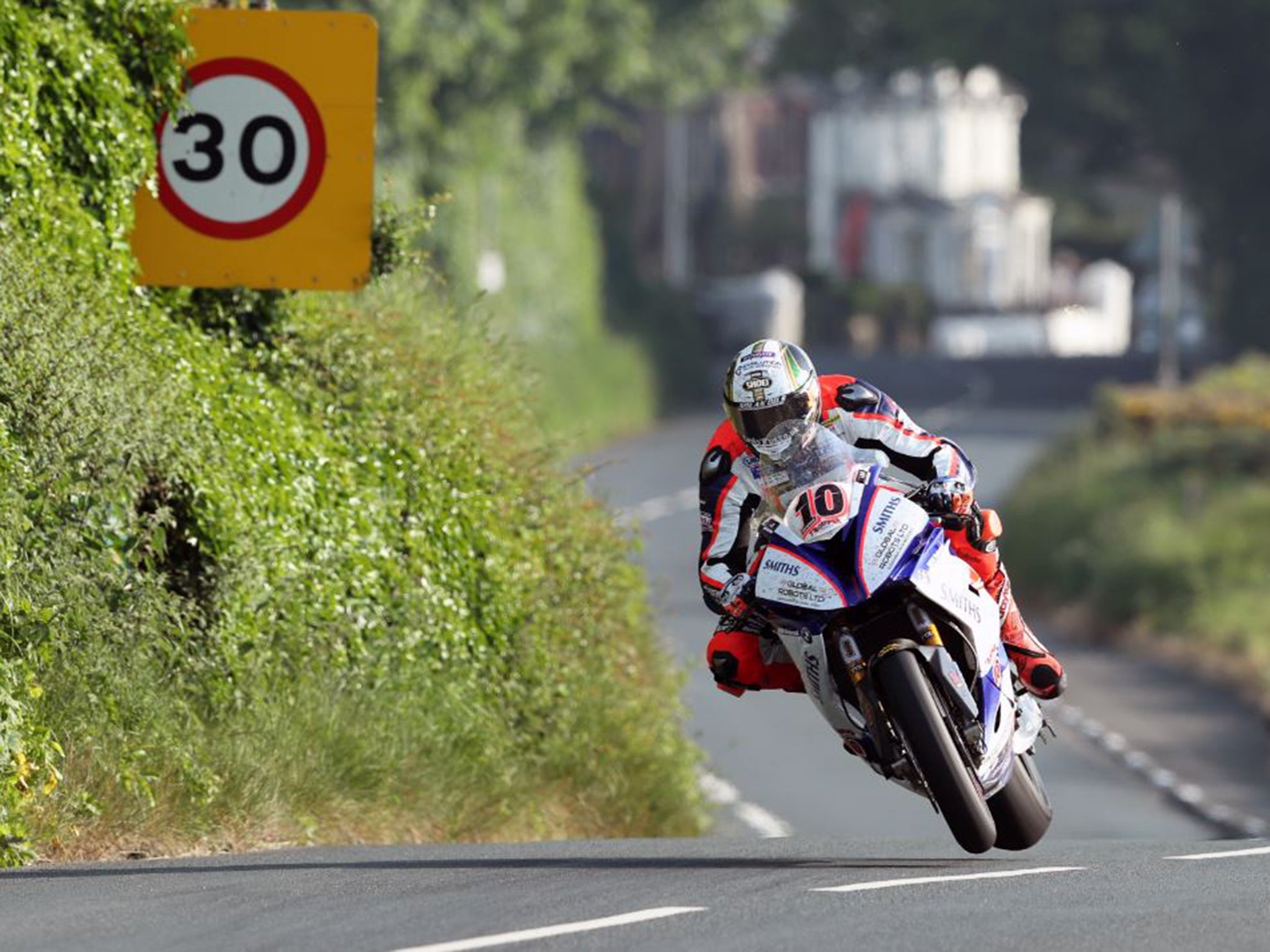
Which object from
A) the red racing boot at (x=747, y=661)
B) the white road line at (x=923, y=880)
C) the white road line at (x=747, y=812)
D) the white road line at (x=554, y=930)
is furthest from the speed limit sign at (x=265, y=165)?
the white road line at (x=747, y=812)

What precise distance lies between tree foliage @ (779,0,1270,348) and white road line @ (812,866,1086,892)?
57240 mm

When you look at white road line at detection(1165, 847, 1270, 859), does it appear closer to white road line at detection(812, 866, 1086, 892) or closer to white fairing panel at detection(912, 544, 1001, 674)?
white road line at detection(812, 866, 1086, 892)

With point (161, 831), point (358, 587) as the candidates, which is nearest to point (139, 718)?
point (161, 831)

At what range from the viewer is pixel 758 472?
35.6 feet

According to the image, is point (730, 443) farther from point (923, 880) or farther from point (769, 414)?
point (923, 880)

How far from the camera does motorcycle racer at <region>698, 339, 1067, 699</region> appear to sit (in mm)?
10633

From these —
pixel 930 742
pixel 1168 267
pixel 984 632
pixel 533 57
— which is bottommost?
pixel 930 742

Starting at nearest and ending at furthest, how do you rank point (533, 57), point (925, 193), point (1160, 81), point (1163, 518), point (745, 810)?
point (745, 810) < point (1163, 518) < point (533, 57) < point (1160, 81) < point (925, 193)

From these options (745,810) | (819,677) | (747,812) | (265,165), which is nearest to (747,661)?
(819,677)

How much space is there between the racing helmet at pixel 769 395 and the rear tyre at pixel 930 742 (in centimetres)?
84

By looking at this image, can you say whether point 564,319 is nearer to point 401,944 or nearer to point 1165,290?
point 1165,290

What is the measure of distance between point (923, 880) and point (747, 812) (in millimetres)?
13316

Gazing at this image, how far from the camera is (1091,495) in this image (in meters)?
39.1

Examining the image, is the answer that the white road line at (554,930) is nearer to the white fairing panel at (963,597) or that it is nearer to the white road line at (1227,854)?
the white fairing panel at (963,597)
